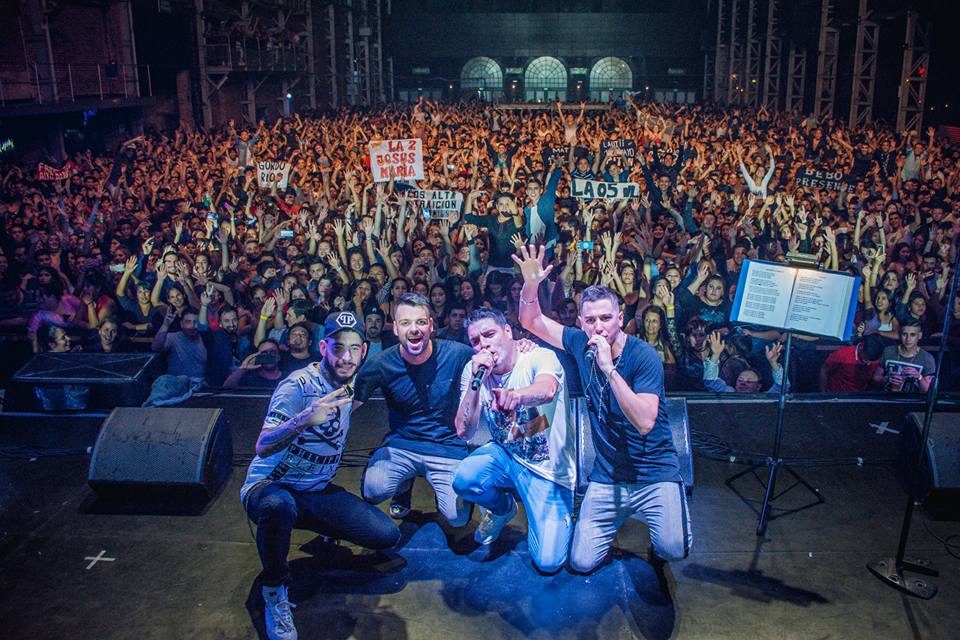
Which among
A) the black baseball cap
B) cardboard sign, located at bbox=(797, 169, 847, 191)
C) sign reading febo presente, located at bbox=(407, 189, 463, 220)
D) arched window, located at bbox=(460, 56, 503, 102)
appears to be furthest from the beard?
arched window, located at bbox=(460, 56, 503, 102)

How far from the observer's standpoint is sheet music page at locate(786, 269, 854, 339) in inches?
176

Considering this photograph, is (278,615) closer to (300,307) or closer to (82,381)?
(82,381)

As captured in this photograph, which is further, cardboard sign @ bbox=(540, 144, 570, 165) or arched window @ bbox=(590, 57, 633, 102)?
arched window @ bbox=(590, 57, 633, 102)

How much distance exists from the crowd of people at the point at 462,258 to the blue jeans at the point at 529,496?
7.83ft

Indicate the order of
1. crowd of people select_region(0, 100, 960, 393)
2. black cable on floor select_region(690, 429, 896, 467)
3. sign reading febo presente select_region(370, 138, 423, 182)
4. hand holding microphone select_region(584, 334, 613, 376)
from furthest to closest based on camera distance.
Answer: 1. sign reading febo presente select_region(370, 138, 423, 182)
2. crowd of people select_region(0, 100, 960, 393)
3. black cable on floor select_region(690, 429, 896, 467)
4. hand holding microphone select_region(584, 334, 613, 376)

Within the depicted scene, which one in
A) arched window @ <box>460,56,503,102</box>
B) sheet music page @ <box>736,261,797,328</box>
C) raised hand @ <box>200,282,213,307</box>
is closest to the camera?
sheet music page @ <box>736,261,797,328</box>

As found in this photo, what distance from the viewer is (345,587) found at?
4.07 metres

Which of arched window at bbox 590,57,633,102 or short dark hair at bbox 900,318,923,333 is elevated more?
arched window at bbox 590,57,633,102

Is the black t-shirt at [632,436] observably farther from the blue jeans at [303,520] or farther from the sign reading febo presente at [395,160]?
the sign reading febo presente at [395,160]

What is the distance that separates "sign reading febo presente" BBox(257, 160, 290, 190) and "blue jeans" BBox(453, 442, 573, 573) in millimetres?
7924

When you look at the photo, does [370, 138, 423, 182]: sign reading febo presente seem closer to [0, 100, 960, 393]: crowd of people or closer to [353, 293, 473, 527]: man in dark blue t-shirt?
[0, 100, 960, 393]: crowd of people

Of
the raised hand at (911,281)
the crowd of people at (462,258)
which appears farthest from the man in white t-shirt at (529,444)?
the raised hand at (911,281)

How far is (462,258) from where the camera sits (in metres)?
8.21

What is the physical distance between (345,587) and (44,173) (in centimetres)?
1089
